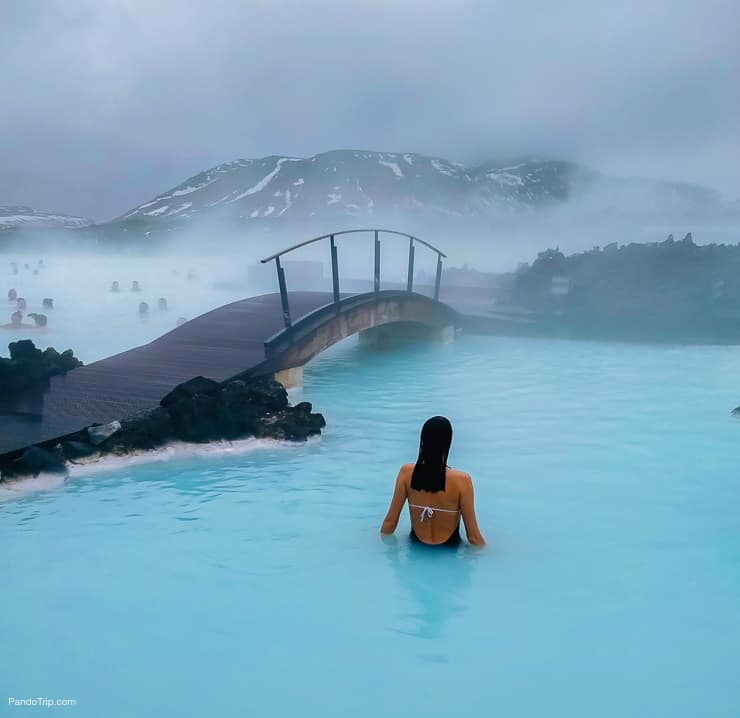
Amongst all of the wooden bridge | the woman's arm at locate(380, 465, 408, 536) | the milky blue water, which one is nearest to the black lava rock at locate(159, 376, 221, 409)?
the wooden bridge

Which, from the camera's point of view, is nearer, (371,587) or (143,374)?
(371,587)

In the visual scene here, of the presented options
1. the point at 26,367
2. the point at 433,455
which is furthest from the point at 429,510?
the point at 26,367

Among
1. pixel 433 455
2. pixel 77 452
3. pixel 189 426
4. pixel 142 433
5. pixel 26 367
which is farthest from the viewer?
pixel 26 367

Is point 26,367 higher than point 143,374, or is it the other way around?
point 26,367

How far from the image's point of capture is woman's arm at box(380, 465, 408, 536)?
3.62 meters

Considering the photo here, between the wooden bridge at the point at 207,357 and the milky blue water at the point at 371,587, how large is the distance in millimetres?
737

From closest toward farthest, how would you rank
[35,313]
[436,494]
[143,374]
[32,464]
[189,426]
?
[436,494]
[32,464]
[189,426]
[143,374]
[35,313]

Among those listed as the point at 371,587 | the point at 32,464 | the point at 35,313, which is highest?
the point at 35,313

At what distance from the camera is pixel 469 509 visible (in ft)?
11.7

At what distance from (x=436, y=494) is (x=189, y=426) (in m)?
2.61

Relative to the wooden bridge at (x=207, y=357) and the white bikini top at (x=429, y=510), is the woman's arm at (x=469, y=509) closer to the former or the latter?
the white bikini top at (x=429, y=510)

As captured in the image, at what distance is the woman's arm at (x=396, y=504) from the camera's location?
3623mm

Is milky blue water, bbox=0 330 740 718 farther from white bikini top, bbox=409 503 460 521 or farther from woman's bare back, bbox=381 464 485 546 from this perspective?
white bikini top, bbox=409 503 460 521

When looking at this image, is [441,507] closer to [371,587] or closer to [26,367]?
[371,587]
